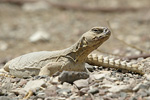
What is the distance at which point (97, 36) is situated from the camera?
5.93 meters

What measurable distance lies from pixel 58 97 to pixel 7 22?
49.6 feet

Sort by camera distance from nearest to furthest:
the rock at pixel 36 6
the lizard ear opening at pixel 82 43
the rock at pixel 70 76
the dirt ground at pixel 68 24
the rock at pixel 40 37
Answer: the rock at pixel 70 76, the lizard ear opening at pixel 82 43, the dirt ground at pixel 68 24, the rock at pixel 40 37, the rock at pixel 36 6

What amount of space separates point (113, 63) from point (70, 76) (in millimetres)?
1207

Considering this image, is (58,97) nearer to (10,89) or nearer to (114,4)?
(10,89)

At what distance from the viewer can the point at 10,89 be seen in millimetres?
5941

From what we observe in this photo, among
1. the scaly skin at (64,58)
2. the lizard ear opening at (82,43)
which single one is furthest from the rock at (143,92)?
the lizard ear opening at (82,43)

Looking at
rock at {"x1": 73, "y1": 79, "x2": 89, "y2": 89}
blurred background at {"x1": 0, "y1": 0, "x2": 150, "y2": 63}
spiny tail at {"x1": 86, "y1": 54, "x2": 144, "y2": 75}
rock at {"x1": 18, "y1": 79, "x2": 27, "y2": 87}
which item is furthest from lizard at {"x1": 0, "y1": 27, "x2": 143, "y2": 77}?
blurred background at {"x1": 0, "y1": 0, "x2": 150, "y2": 63}

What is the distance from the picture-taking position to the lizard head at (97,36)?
5.89 m

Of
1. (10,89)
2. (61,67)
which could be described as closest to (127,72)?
(61,67)

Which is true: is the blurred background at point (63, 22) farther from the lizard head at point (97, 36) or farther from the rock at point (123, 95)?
the rock at point (123, 95)

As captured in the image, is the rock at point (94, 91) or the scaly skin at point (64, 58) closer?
the rock at point (94, 91)

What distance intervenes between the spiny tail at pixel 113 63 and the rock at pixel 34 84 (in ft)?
4.86

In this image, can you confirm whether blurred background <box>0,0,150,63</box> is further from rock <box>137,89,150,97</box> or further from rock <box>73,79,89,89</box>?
rock <box>137,89,150,97</box>

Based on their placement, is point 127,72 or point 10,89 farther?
point 127,72
